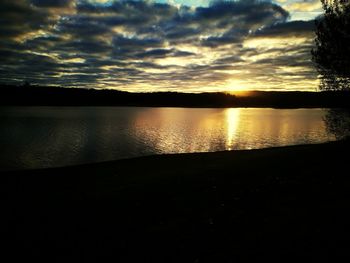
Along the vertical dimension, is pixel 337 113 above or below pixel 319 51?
below

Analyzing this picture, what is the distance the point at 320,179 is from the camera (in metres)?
15.1

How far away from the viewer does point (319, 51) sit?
2448cm

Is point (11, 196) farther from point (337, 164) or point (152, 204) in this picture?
point (337, 164)

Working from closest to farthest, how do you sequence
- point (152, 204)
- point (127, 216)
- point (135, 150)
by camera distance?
point (127, 216), point (152, 204), point (135, 150)

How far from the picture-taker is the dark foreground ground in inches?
332

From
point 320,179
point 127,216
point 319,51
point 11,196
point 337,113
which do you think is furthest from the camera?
point 337,113

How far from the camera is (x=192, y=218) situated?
11383 mm

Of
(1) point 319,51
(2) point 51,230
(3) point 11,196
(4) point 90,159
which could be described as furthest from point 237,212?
(4) point 90,159

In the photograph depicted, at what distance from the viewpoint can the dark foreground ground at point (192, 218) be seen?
27.7 feet

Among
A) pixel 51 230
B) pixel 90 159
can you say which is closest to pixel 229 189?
pixel 51 230

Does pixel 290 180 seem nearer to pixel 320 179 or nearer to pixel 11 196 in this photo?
pixel 320 179

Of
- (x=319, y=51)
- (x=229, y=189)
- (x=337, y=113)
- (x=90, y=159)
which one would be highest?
(x=319, y=51)

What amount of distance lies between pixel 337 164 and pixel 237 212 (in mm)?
11001

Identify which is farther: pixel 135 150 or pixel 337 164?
pixel 135 150
